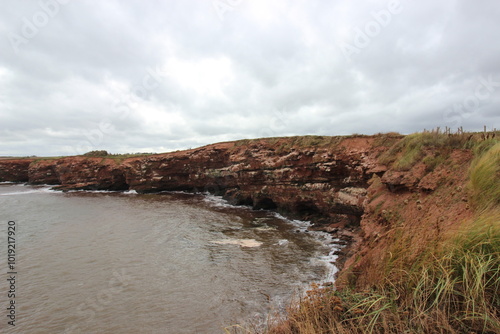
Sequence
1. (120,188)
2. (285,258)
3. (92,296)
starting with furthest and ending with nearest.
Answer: (120,188) < (285,258) < (92,296)

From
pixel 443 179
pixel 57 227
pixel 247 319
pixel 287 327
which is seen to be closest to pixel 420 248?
pixel 287 327

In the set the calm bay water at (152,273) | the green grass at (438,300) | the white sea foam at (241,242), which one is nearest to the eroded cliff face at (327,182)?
the green grass at (438,300)

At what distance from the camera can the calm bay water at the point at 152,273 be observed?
6.42 m

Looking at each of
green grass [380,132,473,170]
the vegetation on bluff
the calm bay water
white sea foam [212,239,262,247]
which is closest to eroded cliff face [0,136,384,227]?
green grass [380,132,473,170]

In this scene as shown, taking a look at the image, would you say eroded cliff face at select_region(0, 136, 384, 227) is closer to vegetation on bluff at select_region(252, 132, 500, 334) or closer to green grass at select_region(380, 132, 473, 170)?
green grass at select_region(380, 132, 473, 170)

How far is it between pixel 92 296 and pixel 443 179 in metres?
11.4

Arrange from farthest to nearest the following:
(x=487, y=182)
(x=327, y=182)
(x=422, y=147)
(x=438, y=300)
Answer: (x=327, y=182)
(x=422, y=147)
(x=487, y=182)
(x=438, y=300)

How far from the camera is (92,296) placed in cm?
741

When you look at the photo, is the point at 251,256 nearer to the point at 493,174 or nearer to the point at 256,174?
the point at 493,174

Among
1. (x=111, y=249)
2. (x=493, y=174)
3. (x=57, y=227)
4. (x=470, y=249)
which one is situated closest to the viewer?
(x=470, y=249)

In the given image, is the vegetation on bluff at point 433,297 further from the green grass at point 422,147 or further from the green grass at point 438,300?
the green grass at point 422,147

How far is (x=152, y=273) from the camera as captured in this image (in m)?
9.01

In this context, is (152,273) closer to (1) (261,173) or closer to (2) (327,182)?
(2) (327,182)

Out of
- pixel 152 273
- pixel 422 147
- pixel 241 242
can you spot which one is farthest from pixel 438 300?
pixel 241 242
